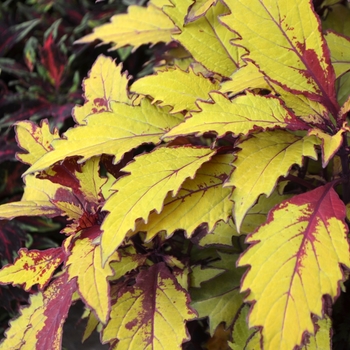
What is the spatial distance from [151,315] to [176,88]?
365 millimetres

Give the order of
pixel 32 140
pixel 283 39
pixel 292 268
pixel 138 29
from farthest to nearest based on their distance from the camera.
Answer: pixel 138 29 → pixel 32 140 → pixel 283 39 → pixel 292 268

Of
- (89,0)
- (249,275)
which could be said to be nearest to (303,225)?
(249,275)

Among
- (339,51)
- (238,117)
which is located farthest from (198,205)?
(339,51)

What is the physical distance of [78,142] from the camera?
73cm

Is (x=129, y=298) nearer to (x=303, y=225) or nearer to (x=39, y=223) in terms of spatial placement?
(x=303, y=225)

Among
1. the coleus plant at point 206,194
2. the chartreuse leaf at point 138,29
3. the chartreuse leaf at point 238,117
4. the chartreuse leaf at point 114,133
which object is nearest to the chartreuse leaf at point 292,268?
the coleus plant at point 206,194

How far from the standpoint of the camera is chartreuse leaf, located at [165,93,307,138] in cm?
66

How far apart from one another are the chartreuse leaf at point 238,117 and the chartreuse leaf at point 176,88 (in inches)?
4.1

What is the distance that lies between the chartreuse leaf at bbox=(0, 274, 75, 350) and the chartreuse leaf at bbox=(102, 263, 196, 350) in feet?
0.24

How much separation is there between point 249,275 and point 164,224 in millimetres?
166

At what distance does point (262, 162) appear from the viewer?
670mm

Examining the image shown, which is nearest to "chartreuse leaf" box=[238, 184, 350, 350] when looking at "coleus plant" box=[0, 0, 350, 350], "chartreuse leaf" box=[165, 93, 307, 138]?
"coleus plant" box=[0, 0, 350, 350]

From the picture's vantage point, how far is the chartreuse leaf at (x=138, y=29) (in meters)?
1.01

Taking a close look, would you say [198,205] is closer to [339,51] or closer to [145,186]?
[145,186]
